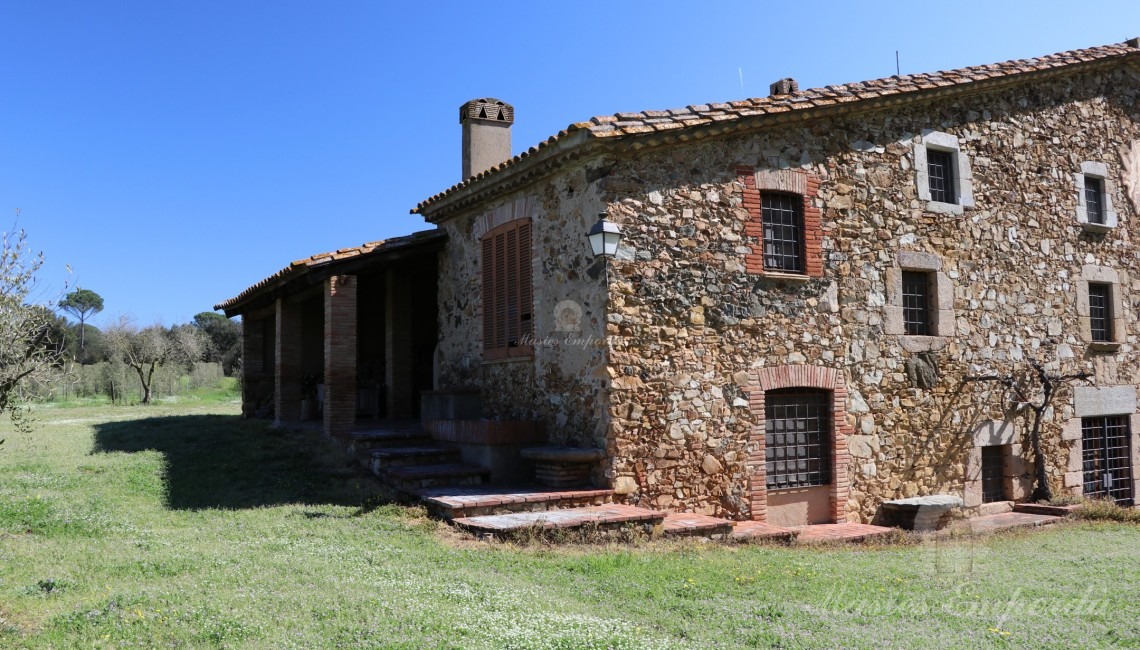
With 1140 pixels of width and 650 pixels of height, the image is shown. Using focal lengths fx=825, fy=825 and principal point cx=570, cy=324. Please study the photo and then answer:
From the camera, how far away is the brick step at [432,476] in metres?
9.59

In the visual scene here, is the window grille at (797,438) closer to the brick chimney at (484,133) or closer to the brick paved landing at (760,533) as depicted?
the brick paved landing at (760,533)

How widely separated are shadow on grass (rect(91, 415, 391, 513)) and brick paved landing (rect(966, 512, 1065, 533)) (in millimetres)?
7605

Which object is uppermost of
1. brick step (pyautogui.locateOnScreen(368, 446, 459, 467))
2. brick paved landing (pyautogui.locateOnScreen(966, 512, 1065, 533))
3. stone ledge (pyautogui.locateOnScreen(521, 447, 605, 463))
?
stone ledge (pyautogui.locateOnScreen(521, 447, 605, 463))

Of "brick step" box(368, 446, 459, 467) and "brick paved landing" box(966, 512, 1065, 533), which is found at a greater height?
"brick step" box(368, 446, 459, 467)

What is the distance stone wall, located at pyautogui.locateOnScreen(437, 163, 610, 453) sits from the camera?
9.42 m

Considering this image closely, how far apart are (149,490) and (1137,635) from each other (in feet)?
32.4

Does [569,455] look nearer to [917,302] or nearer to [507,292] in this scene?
[507,292]

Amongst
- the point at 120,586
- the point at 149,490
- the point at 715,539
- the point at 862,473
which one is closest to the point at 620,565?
the point at 715,539

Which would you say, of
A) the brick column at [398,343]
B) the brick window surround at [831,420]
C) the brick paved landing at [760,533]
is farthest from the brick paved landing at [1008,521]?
the brick column at [398,343]

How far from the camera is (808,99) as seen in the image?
1053 cm

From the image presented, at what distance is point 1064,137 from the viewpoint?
13.3 metres

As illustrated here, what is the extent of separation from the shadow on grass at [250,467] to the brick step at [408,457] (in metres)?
0.23

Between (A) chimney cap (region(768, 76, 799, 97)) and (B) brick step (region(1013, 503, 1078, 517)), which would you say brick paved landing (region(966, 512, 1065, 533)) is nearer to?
(B) brick step (region(1013, 503, 1078, 517))

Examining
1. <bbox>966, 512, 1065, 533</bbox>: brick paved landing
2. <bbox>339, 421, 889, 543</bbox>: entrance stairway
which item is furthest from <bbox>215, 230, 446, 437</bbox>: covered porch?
<bbox>966, 512, 1065, 533</bbox>: brick paved landing
